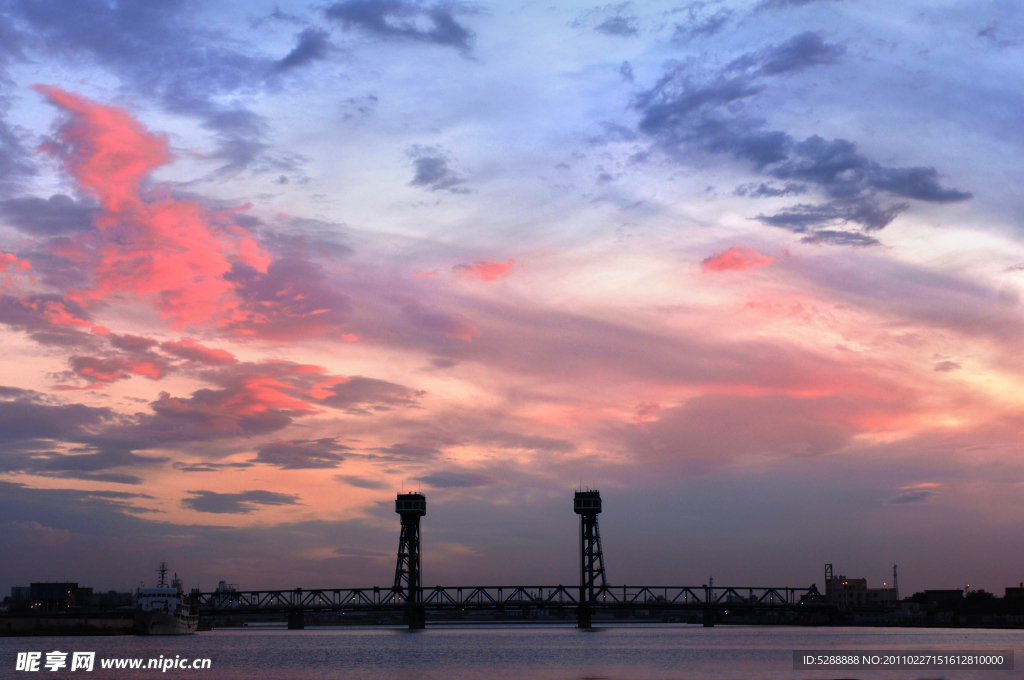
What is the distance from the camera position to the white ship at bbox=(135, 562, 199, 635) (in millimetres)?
153750

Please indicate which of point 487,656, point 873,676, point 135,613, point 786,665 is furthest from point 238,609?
point 873,676

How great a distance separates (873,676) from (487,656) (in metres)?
49.8

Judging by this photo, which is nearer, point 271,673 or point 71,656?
point 271,673

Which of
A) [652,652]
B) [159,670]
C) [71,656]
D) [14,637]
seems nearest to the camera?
[159,670]

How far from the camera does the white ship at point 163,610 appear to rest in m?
154

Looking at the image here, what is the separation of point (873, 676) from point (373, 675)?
132 feet

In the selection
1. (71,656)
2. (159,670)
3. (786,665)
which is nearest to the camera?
(159,670)

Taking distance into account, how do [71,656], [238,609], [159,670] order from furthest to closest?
1. [238,609]
2. [71,656]
3. [159,670]

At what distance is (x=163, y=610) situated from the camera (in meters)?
159

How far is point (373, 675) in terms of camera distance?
271 ft

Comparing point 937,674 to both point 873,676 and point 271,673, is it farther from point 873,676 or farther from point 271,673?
point 271,673

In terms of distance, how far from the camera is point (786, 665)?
289 ft

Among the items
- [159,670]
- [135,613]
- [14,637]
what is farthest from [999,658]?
A: [14,637]

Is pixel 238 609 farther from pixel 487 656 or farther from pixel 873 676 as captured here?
pixel 873 676
